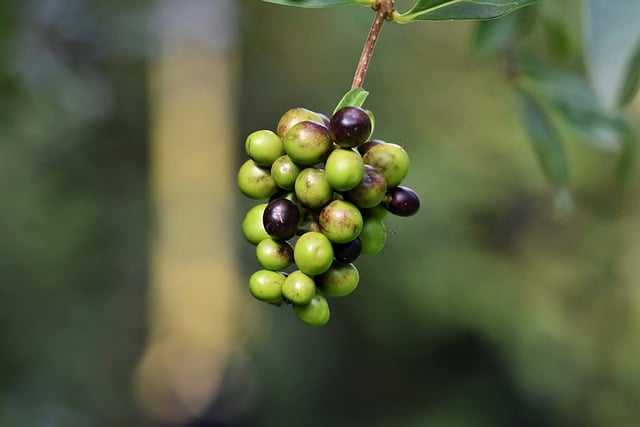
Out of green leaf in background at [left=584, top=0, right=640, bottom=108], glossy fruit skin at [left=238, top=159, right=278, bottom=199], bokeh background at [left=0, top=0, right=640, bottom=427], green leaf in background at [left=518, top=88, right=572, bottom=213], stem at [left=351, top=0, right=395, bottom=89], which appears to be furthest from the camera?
bokeh background at [left=0, top=0, right=640, bottom=427]

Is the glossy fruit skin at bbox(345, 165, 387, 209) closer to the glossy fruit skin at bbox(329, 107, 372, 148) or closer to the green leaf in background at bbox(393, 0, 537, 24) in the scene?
the glossy fruit skin at bbox(329, 107, 372, 148)

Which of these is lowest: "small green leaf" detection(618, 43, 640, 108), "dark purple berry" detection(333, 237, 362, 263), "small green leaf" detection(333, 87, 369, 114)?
"dark purple berry" detection(333, 237, 362, 263)

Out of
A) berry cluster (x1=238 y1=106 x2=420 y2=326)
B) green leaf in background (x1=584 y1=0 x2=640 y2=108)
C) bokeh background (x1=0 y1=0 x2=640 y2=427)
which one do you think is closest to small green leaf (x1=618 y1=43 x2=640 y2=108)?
green leaf in background (x1=584 y1=0 x2=640 y2=108)

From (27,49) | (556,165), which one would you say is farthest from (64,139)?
(556,165)

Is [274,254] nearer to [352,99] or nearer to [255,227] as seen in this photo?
[255,227]

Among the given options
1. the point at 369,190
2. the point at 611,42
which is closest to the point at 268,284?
the point at 369,190
